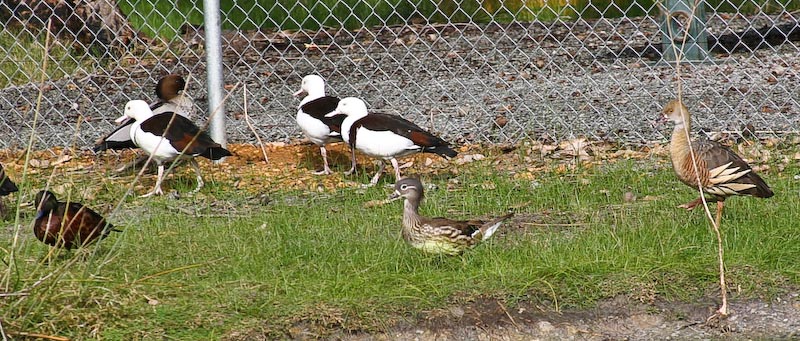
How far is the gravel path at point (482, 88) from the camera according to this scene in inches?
335

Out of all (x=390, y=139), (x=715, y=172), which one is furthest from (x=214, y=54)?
(x=715, y=172)

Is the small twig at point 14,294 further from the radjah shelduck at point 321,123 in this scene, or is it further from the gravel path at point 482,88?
the gravel path at point 482,88

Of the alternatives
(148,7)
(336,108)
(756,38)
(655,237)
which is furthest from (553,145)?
(148,7)

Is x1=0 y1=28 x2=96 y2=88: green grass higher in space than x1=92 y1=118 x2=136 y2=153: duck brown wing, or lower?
higher

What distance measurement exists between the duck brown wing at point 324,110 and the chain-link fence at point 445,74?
24.7 inches

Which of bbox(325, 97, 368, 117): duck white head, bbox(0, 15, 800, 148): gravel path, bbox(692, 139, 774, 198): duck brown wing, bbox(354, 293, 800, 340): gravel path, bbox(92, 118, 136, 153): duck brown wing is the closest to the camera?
bbox(354, 293, 800, 340): gravel path

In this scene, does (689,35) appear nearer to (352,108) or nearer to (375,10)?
(352,108)

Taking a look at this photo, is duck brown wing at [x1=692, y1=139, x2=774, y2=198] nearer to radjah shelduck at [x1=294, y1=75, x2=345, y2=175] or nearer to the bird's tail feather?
the bird's tail feather

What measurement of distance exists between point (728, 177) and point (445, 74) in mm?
4936

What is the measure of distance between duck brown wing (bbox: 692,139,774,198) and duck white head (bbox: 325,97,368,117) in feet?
8.66

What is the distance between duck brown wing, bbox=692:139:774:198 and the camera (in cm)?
561

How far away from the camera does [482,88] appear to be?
32.0 ft

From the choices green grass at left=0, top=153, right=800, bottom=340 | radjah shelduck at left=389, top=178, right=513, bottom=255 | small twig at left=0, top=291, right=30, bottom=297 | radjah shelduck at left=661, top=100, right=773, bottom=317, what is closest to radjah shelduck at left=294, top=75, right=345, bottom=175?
green grass at left=0, top=153, right=800, bottom=340

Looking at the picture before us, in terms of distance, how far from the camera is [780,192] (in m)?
6.38
